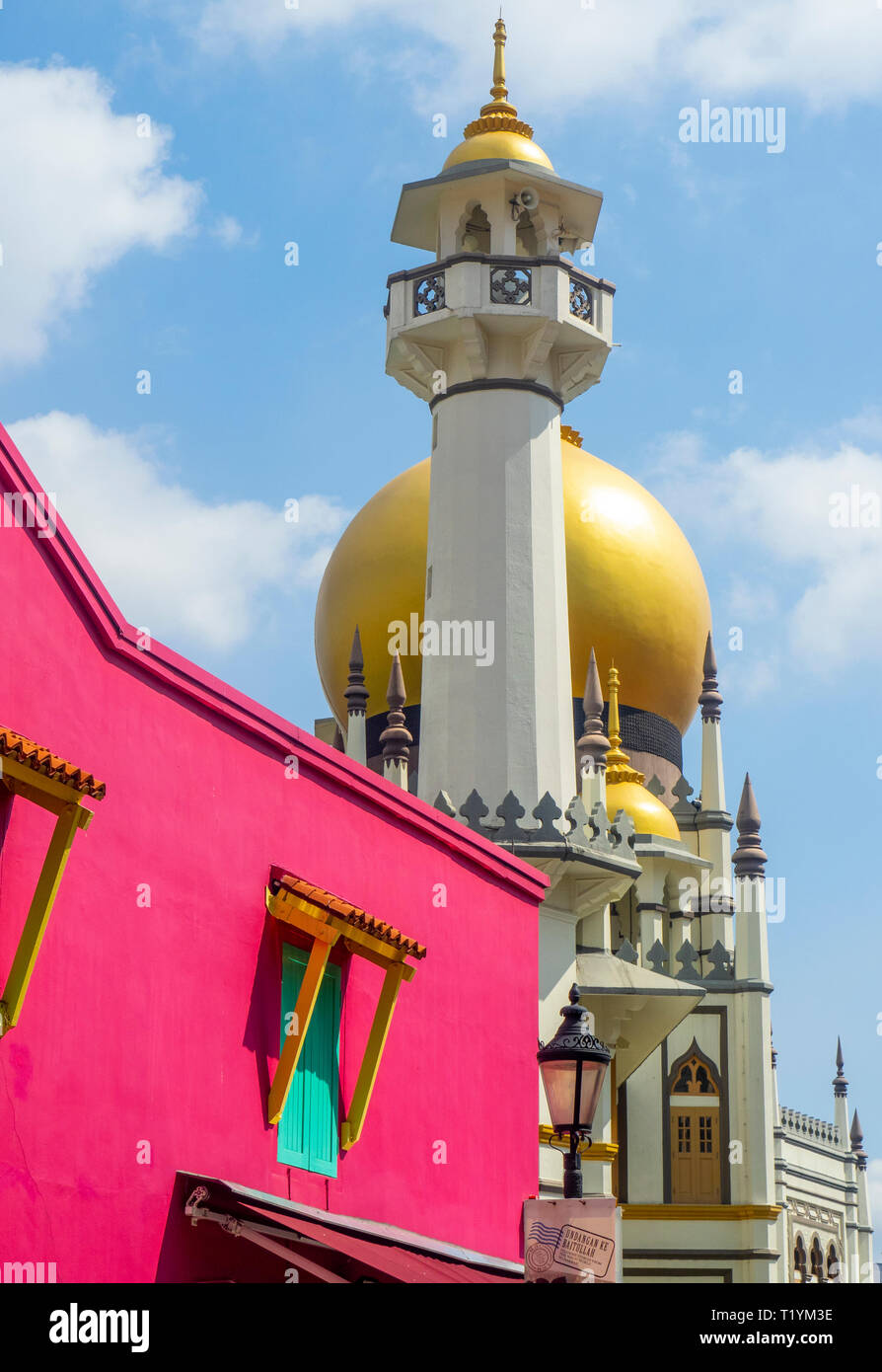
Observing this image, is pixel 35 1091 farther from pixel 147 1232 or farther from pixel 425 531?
pixel 425 531

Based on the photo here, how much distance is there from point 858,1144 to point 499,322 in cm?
2991

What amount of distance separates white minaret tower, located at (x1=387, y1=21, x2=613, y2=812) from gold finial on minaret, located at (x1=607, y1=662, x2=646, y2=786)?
7231mm

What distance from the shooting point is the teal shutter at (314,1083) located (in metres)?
13.9

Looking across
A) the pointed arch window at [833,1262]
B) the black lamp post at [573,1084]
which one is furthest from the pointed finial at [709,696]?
the black lamp post at [573,1084]

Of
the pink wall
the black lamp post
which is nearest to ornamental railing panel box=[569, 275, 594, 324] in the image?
the pink wall

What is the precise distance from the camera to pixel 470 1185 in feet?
54.2

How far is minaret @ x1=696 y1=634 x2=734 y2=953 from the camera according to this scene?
36.9 metres

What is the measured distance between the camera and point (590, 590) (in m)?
39.2

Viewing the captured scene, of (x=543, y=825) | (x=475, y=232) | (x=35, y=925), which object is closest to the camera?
(x=35, y=925)

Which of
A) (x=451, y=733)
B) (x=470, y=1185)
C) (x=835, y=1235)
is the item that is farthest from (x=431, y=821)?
(x=835, y=1235)

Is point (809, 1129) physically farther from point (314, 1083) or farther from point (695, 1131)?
point (314, 1083)

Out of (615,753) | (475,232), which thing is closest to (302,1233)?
(475,232)
